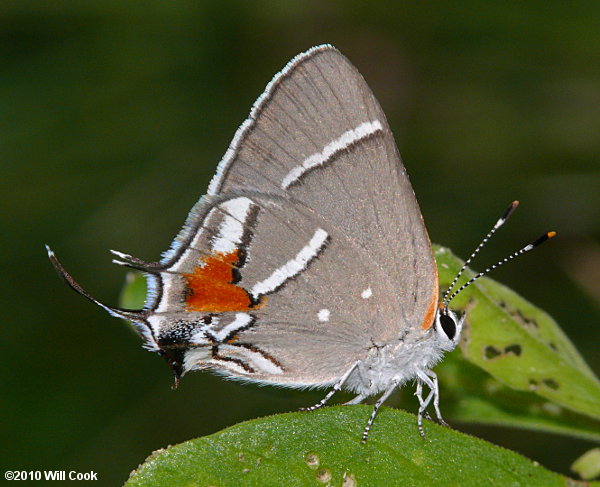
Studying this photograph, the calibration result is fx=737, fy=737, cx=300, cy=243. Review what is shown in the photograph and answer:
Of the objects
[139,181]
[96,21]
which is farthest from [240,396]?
[96,21]

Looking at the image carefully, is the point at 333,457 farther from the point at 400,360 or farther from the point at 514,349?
the point at 514,349

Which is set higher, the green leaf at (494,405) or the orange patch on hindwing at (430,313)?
the orange patch on hindwing at (430,313)

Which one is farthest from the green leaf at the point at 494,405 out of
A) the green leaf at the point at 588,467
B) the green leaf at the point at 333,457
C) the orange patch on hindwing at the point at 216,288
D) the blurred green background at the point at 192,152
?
the blurred green background at the point at 192,152

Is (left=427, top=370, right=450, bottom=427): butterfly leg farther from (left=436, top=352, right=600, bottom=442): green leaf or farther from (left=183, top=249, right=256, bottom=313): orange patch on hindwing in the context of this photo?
(left=183, top=249, right=256, bottom=313): orange patch on hindwing

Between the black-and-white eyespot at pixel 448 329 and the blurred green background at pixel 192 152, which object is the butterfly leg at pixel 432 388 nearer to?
the black-and-white eyespot at pixel 448 329

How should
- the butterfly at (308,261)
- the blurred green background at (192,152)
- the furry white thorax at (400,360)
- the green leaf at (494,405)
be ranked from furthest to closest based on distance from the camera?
the blurred green background at (192,152), the green leaf at (494,405), the furry white thorax at (400,360), the butterfly at (308,261)

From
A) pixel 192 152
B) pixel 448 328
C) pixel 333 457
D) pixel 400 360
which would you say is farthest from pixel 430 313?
pixel 192 152
